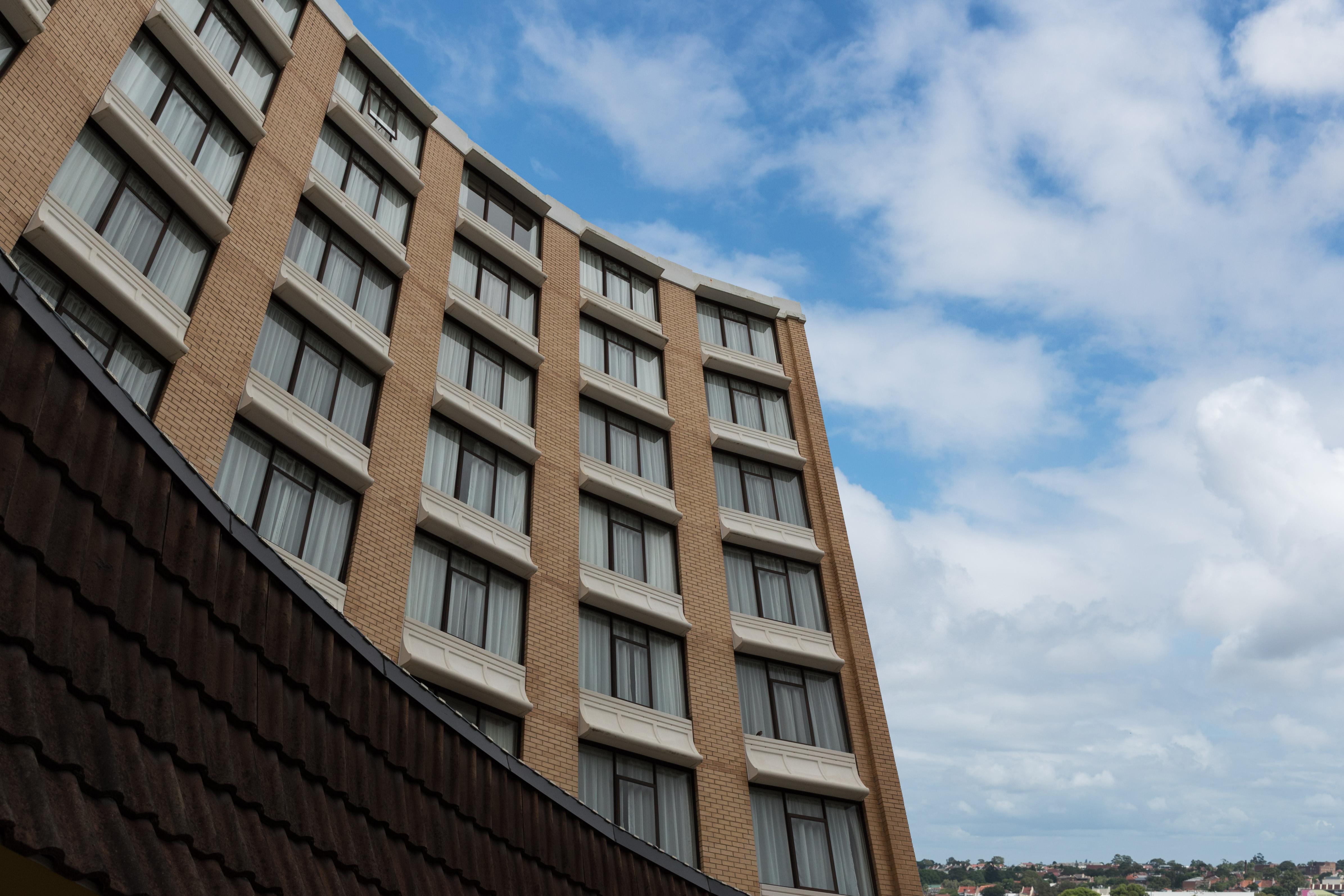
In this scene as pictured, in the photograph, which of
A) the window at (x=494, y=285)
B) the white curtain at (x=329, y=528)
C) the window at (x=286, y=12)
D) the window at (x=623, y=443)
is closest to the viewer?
the white curtain at (x=329, y=528)

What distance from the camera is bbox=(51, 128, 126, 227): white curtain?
14211 millimetres

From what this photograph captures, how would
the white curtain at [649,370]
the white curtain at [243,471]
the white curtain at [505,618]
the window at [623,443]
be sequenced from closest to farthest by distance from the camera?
the white curtain at [243,471] < the white curtain at [505,618] < the window at [623,443] < the white curtain at [649,370]

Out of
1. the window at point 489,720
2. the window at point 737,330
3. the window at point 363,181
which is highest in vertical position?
the window at point 737,330

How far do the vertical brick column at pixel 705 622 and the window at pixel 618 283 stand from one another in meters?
0.41

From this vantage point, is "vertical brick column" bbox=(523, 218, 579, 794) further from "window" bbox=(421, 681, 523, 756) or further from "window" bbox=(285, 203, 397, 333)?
"window" bbox=(285, 203, 397, 333)

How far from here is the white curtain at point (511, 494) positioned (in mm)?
20297

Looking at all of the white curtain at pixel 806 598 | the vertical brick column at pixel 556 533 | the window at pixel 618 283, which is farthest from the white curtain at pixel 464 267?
the white curtain at pixel 806 598

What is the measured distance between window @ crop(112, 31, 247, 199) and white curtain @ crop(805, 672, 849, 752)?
17.1m

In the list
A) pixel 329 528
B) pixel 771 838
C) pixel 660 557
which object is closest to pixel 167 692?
pixel 329 528

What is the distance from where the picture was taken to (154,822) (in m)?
3.87

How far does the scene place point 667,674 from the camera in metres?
20.6

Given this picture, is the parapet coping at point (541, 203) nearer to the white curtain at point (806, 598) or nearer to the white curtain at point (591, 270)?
the white curtain at point (591, 270)

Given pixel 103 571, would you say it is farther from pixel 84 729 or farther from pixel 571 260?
pixel 571 260

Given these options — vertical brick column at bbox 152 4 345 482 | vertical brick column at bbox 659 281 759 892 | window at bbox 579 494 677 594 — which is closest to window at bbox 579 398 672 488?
vertical brick column at bbox 659 281 759 892
